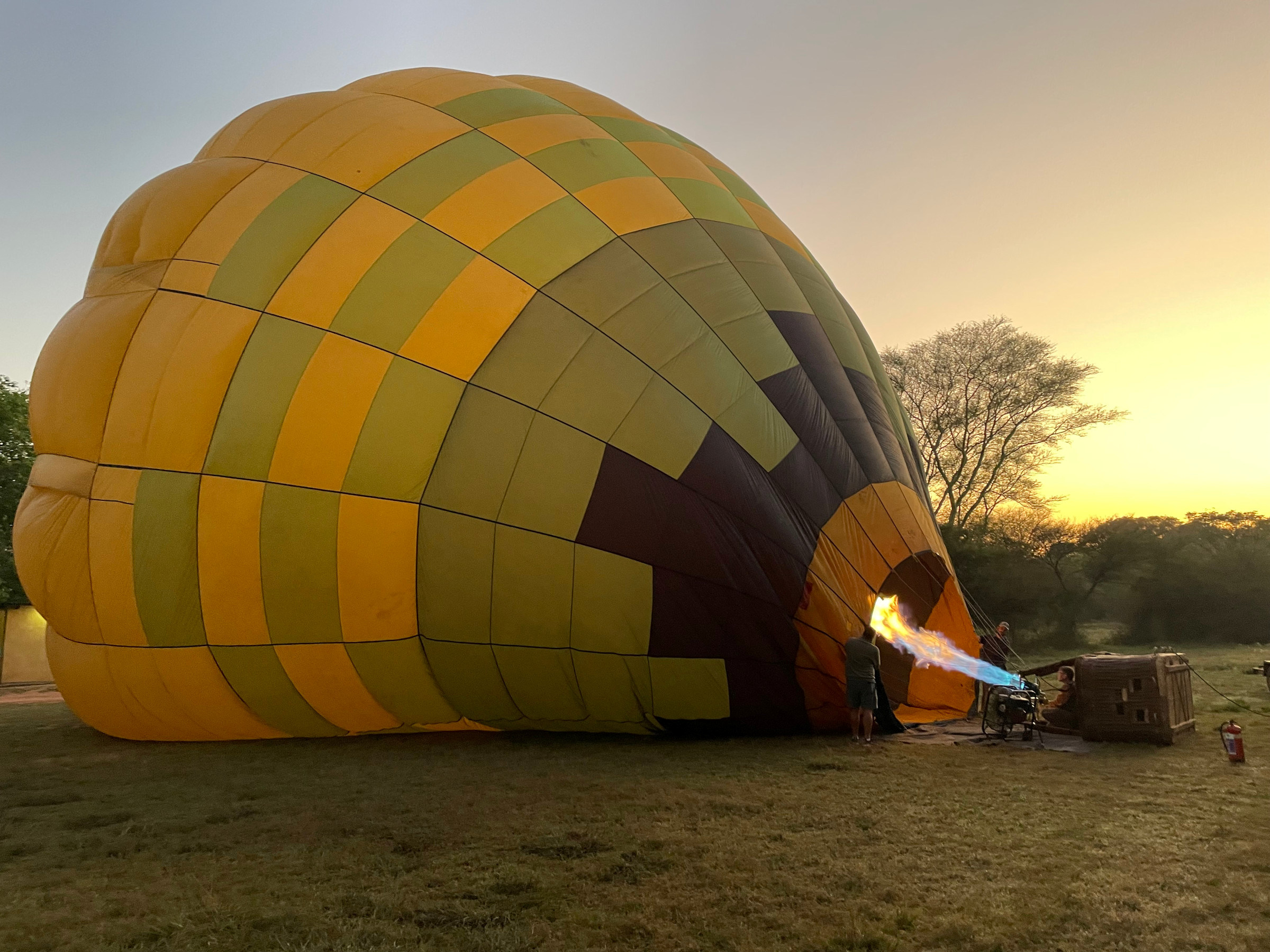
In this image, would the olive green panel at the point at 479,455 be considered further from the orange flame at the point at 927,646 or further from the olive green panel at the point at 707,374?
the orange flame at the point at 927,646

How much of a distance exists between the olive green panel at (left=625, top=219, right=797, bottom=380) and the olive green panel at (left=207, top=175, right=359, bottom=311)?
205cm

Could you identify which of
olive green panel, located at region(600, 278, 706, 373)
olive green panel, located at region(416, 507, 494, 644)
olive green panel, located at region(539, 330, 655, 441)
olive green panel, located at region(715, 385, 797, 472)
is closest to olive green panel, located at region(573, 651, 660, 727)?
olive green panel, located at region(416, 507, 494, 644)

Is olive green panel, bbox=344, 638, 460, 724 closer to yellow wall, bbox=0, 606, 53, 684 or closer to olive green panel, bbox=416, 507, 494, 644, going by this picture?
olive green panel, bbox=416, 507, 494, 644

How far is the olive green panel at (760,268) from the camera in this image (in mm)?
5984

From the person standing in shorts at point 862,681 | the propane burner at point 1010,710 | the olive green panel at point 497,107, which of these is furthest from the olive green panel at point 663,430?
the olive green panel at point 497,107

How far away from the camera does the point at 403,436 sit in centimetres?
520

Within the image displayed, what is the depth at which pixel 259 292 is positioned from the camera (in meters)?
5.53

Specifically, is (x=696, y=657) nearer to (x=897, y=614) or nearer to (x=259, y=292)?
(x=897, y=614)

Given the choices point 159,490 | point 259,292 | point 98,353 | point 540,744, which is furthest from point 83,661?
point 540,744

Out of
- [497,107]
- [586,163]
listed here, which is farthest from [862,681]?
[497,107]

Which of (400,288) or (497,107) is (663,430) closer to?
(400,288)

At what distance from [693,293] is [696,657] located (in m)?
2.39

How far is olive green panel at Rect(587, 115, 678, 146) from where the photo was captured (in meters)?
6.64

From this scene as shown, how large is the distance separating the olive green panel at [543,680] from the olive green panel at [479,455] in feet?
2.83
